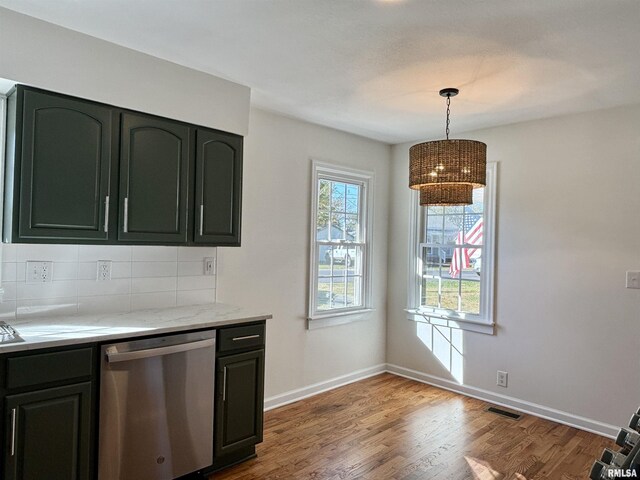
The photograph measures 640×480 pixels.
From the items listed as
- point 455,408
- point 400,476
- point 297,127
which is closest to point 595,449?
point 455,408

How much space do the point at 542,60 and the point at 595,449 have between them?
8.51ft

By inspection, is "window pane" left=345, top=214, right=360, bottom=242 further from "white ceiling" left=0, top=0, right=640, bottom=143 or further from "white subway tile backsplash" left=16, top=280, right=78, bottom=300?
"white subway tile backsplash" left=16, top=280, right=78, bottom=300

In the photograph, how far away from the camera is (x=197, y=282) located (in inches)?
124

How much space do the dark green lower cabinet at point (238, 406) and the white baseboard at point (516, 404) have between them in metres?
2.14

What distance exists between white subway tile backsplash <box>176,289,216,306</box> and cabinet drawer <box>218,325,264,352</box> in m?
0.60

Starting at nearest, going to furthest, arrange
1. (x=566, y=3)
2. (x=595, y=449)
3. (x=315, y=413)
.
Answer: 1. (x=566, y=3)
2. (x=595, y=449)
3. (x=315, y=413)

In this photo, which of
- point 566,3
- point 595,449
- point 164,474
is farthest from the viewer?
point 595,449

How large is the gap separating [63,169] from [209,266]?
1212 mm

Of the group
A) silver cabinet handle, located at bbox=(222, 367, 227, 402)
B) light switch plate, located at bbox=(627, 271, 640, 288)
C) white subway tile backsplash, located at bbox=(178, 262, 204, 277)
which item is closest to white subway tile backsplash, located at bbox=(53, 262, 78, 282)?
white subway tile backsplash, located at bbox=(178, 262, 204, 277)

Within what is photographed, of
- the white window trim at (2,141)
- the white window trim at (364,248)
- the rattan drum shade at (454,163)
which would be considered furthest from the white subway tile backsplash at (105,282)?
the rattan drum shade at (454,163)

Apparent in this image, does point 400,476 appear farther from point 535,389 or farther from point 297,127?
point 297,127

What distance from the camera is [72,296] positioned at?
8.48 ft

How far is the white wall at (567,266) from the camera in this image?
3.21m

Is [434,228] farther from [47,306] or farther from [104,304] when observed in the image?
[47,306]
